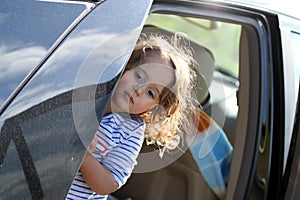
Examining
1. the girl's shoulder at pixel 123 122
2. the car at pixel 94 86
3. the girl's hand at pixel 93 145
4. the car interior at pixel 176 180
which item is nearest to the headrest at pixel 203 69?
the car interior at pixel 176 180

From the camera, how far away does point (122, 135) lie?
1.81m

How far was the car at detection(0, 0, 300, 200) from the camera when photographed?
134 cm

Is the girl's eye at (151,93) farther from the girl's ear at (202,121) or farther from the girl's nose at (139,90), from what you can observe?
the girl's ear at (202,121)

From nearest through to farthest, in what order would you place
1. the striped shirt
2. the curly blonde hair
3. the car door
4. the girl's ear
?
the car door < the striped shirt < the curly blonde hair < the girl's ear

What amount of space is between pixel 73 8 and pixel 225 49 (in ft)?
16.0

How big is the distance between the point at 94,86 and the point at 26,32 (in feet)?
0.66

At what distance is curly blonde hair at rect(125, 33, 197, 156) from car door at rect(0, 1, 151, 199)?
11.9 inches

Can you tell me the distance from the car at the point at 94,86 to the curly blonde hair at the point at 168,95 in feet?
0.45

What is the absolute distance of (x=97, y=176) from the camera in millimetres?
1675

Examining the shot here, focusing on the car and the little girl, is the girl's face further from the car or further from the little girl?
the car

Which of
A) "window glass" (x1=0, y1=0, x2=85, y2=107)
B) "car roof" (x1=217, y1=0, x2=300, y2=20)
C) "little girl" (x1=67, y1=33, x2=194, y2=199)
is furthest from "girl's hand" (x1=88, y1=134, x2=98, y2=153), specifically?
"car roof" (x1=217, y1=0, x2=300, y2=20)

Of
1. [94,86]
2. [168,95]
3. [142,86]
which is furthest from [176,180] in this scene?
[94,86]

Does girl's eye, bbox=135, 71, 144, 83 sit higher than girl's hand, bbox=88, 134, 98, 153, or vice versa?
girl's eye, bbox=135, 71, 144, 83

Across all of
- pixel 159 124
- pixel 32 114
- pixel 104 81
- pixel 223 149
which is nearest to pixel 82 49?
pixel 104 81
